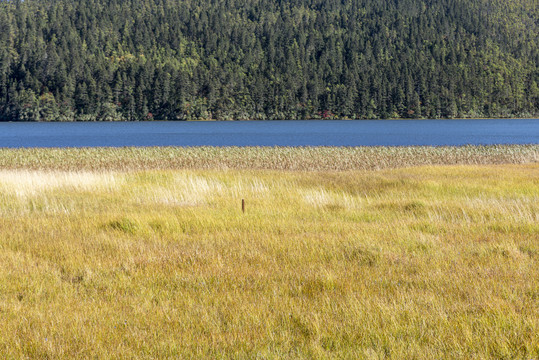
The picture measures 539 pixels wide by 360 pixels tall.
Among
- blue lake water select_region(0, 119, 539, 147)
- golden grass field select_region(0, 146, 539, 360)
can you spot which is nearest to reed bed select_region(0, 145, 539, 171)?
golden grass field select_region(0, 146, 539, 360)

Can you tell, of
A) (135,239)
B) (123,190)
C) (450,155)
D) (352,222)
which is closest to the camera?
(135,239)

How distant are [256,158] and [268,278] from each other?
3404cm

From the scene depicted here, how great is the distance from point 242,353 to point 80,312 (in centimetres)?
257

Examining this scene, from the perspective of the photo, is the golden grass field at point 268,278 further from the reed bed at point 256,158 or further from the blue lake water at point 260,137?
the blue lake water at point 260,137

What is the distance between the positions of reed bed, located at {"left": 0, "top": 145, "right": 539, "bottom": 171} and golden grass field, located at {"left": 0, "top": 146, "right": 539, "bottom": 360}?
65.3 ft

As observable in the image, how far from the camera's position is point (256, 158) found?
1677 inches

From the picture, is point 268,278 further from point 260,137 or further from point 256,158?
point 260,137

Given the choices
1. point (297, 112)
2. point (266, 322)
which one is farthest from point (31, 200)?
point (297, 112)

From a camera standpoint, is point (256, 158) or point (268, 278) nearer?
point (268, 278)

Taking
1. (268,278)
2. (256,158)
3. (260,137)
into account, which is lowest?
(260,137)

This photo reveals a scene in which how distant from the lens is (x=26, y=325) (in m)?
6.75

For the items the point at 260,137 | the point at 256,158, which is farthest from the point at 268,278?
the point at 260,137

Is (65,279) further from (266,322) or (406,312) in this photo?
(406,312)

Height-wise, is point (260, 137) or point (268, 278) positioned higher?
point (268, 278)
